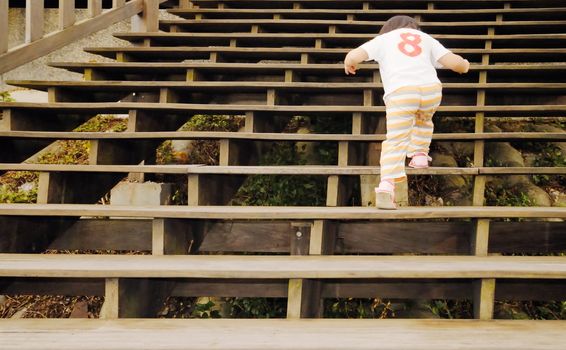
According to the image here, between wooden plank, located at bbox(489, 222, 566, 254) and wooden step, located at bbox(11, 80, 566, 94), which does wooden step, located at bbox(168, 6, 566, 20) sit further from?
wooden plank, located at bbox(489, 222, 566, 254)

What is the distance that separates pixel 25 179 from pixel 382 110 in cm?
321

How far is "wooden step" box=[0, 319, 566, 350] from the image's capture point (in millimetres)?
1396

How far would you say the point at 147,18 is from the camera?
4422 mm

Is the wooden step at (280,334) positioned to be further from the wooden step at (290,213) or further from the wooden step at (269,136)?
the wooden step at (269,136)

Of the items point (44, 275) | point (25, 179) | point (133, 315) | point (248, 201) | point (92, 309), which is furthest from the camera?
point (25, 179)

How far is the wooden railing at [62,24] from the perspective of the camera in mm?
3133

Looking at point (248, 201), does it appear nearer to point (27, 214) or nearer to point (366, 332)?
point (27, 214)

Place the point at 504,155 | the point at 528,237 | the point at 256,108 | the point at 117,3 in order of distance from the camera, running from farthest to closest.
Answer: the point at 117,3 → the point at 504,155 → the point at 256,108 → the point at 528,237

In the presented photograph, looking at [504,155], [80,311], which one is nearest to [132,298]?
[80,311]

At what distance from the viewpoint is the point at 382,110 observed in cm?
284

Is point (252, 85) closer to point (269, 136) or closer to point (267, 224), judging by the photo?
point (269, 136)

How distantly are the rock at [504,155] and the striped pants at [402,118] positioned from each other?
153 cm

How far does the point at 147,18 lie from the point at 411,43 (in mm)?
2958

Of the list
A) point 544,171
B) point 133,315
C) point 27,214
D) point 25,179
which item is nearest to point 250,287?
point 133,315
